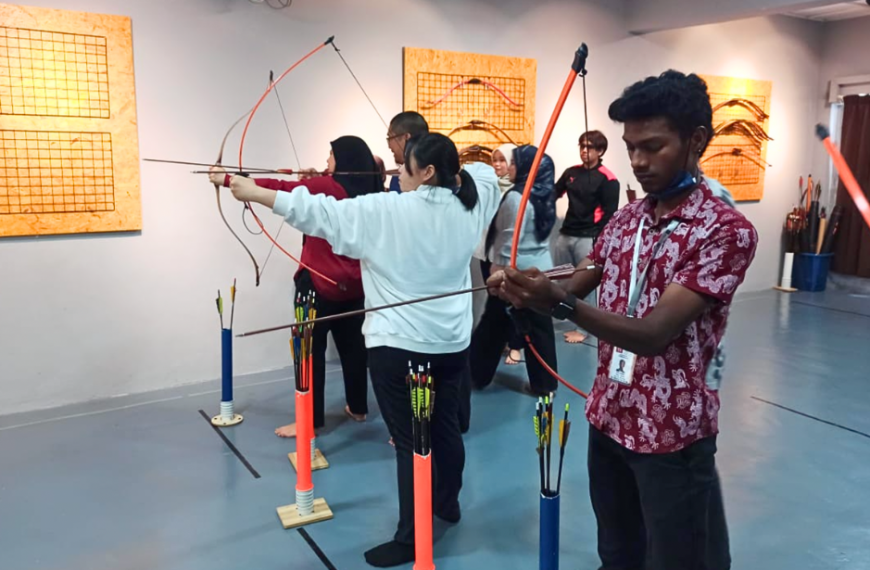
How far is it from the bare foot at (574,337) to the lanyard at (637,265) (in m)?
3.61

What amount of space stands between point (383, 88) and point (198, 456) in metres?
2.56

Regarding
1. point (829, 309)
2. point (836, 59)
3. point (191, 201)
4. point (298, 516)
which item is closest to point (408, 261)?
point (298, 516)

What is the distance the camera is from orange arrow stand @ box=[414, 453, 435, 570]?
1.85 meters

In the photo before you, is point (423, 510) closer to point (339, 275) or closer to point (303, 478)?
point (303, 478)

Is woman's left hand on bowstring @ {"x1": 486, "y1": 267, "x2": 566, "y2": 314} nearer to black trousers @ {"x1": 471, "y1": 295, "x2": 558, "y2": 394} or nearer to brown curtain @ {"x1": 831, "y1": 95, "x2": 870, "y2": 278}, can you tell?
black trousers @ {"x1": 471, "y1": 295, "x2": 558, "y2": 394}

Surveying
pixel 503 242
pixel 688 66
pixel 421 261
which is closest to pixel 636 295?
pixel 421 261

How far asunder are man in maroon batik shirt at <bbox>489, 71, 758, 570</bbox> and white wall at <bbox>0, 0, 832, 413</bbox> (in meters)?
2.90

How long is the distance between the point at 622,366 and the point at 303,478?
1457 millimetres

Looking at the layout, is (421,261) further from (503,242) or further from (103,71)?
(103,71)

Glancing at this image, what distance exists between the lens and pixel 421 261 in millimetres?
2000

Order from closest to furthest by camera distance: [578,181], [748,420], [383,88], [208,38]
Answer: [748,420] < [208,38] < [383,88] < [578,181]

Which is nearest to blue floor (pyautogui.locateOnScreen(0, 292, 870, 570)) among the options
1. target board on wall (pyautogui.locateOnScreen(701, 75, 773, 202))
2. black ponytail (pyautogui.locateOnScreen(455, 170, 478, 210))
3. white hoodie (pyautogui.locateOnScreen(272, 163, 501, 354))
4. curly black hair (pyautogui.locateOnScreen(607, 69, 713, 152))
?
white hoodie (pyautogui.locateOnScreen(272, 163, 501, 354))

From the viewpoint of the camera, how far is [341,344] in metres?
3.11

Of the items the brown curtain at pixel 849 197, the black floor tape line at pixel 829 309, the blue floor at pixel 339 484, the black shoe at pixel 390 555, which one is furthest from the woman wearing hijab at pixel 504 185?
the brown curtain at pixel 849 197
